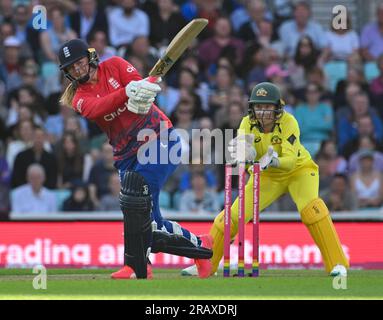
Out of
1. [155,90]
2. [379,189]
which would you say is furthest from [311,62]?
[155,90]

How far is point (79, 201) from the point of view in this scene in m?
14.0

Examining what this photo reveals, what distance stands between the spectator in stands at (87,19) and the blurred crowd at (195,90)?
13mm

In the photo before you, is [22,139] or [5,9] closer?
[22,139]

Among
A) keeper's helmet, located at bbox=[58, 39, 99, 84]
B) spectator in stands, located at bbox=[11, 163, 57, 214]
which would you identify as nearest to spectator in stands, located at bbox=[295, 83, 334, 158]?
spectator in stands, located at bbox=[11, 163, 57, 214]

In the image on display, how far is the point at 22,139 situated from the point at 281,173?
500 centimetres

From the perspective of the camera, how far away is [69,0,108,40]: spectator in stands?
15.6 metres

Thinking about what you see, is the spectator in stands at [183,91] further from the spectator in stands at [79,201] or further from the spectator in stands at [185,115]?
the spectator in stands at [79,201]

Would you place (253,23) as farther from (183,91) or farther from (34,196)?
(34,196)

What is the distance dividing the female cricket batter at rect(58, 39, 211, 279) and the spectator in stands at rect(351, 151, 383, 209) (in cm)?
494

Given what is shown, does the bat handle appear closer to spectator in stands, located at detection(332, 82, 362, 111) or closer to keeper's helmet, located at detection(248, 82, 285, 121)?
keeper's helmet, located at detection(248, 82, 285, 121)

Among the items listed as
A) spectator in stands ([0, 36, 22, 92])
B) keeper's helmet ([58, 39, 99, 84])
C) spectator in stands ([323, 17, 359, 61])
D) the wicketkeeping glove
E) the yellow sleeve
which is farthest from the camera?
spectator in stands ([323, 17, 359, 61])

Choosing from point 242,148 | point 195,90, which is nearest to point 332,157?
point 195,90

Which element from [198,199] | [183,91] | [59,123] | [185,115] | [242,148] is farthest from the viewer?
[183,91]

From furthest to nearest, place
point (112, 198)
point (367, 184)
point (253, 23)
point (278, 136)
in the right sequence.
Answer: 1. point (253, 23)
2. point (367, 184)
3. point (112, 198)
4. point (278, 136)
